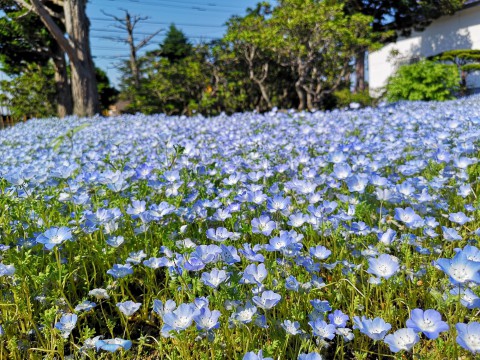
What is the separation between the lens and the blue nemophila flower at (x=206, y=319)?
3.74 ft

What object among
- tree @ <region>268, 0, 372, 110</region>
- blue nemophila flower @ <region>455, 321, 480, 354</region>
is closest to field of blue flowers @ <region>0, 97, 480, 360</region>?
blue nemophila flower @ <region>455, 321, 480, 354</region>

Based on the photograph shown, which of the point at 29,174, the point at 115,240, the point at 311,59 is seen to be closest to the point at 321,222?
the point at 115,240

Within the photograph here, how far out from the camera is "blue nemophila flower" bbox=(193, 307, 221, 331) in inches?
44.9

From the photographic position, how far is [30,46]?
1434cm

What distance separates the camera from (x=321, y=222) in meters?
2.00

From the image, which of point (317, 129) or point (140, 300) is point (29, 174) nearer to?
point (140, 300)

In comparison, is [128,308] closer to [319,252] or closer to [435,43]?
[319,252]

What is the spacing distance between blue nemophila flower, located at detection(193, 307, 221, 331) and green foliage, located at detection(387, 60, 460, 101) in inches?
503

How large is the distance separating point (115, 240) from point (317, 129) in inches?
128

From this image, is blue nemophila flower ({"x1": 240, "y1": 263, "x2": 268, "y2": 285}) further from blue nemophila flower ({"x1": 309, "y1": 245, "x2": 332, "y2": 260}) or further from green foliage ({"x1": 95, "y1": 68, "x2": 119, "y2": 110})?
green foliage ({"x1": 95, "y1": 68, "x2": 119, "y2": 110})

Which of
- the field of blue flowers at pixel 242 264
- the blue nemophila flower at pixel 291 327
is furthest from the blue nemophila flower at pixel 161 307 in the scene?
the blue nemophila flower at pixel 291 327

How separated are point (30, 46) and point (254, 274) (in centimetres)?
1581

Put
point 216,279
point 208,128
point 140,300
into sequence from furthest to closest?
point 208,128 → point 140,300 → point 216,279

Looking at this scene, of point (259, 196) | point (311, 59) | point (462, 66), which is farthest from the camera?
point (462, 66)
